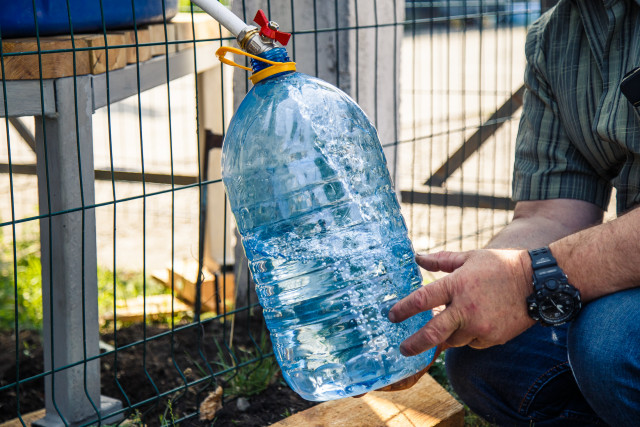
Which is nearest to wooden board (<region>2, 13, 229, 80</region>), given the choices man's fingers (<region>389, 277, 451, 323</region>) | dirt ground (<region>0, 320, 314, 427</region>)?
dirt ground (<region>0, 320, 314, 427</region>)

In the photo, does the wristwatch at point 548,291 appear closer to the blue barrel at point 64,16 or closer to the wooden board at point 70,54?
the wooden board at point 70,54

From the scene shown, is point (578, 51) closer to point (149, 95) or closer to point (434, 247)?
point (434, 247)

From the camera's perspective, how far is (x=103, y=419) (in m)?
2.19

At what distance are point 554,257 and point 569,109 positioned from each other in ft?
1.86

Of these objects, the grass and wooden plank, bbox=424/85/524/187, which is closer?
the grass

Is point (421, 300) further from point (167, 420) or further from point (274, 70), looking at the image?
point (167, 420)

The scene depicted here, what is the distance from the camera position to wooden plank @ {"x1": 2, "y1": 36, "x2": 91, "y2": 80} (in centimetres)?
193

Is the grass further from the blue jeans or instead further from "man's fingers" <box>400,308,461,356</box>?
"man's fingers" <box>400,308,461,356</box>

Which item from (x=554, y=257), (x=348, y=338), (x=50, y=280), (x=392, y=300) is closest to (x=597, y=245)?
(x=554, y=257)

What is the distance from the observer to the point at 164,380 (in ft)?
8.90

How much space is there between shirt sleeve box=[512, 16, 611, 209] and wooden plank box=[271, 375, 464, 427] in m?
0.63

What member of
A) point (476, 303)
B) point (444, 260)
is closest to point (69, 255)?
point (444, 260)

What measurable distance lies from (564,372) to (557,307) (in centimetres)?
46

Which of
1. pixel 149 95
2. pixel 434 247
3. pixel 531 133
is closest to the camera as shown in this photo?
pixel 531 133
